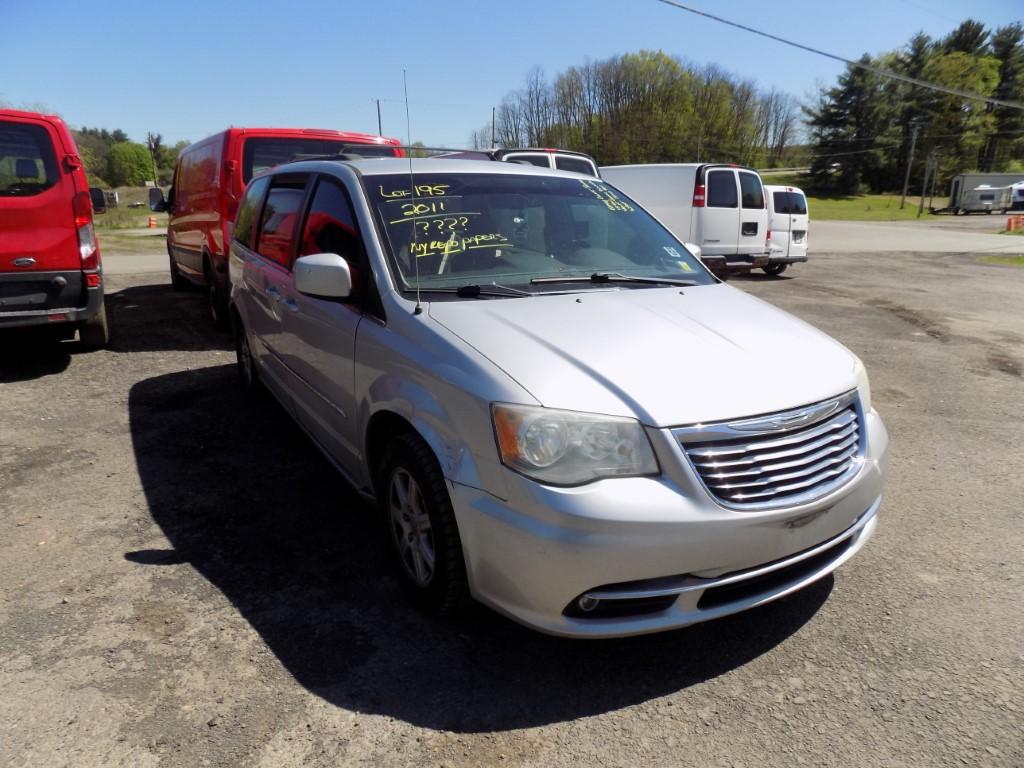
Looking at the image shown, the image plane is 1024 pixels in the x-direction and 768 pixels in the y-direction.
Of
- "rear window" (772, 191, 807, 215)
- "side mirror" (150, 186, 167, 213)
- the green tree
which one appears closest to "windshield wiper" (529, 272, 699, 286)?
"side mirror" (150, 186, 167, 213)

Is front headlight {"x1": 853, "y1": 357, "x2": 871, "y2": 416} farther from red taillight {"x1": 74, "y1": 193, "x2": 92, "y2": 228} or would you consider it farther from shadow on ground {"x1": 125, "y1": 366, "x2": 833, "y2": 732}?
red taillight {"x1": 74, "y1": 193, "x2": 92, "y2": 228}

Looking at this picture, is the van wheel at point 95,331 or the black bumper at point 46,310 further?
the van wheel at point 95,331

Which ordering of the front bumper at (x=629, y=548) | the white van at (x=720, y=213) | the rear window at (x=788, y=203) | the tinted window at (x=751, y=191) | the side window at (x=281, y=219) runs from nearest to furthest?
the front bumper at (x=629, y=548) → the side window at (x=281, y=219) → the white van at (x=720, y=213) → the tinted window at (x=751, y=191) → the rear window at (x=788, y=203)

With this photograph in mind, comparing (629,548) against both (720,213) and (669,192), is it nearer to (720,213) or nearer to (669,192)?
(720,213)

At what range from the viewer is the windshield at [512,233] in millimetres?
3197

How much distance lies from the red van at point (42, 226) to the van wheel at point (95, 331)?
34 cm

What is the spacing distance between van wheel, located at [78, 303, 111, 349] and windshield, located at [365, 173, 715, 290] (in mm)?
4602

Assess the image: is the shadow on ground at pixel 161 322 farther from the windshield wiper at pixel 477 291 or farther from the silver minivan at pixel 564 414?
the windshield wiper at pixel 477 291

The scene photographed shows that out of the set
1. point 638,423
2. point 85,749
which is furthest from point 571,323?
point 85,749

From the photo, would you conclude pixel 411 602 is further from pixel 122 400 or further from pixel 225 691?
pixel 122 400

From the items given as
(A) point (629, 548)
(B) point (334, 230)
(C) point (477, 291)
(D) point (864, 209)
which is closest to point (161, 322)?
(B) point (334, 230)

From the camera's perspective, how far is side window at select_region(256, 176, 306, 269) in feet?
13.3

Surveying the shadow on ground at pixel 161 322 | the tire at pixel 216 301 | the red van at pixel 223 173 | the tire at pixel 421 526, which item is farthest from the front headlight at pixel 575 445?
the tire at pixel 216 301

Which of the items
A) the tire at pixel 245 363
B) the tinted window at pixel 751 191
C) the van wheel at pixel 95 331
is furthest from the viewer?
the tinted window at pixel 751 191
